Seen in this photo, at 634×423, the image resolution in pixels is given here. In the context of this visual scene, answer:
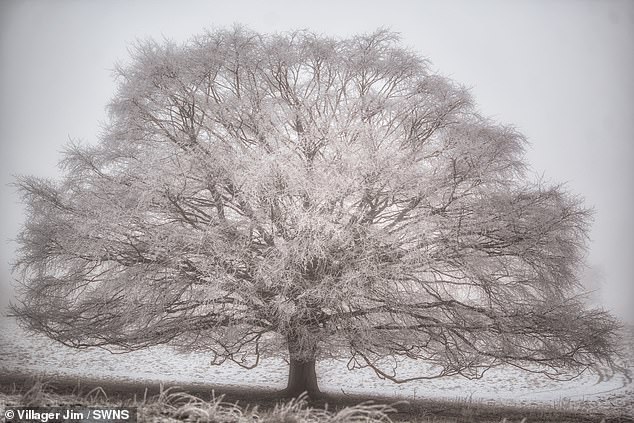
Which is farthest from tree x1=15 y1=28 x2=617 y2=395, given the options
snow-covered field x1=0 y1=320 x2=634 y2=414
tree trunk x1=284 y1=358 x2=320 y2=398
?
snow-covered field x1=0 y1=320 x2=634 y2=414

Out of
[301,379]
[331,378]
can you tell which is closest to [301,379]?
[301,379]

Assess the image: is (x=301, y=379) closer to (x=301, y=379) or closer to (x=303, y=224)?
(x=301, y=379)

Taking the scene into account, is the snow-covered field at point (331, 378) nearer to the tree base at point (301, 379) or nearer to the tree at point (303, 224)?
the tree base at point (301, 379)

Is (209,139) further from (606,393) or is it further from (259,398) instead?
(606,393)

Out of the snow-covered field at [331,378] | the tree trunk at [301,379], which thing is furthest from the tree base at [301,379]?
the snow-covered field at [331,378]

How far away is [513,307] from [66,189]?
847 centimetres

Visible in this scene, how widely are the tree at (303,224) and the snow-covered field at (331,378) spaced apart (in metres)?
2.89

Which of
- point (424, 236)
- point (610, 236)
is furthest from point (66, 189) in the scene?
point (610, 236)

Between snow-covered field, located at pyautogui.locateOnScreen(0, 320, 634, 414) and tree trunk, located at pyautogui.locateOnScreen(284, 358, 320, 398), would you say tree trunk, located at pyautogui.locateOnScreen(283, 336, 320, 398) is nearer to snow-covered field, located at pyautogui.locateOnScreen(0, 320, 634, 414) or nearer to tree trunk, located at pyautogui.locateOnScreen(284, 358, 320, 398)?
tree trunk, located at pyautogui.locateOnScreen(284, 358, 320, 398)

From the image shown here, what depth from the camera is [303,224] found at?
6641mm

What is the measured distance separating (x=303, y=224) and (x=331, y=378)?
746 centimetres

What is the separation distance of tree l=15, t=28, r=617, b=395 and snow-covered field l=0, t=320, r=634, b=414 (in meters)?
2.89

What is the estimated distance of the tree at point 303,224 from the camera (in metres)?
7.18

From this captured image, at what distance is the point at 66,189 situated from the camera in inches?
335
